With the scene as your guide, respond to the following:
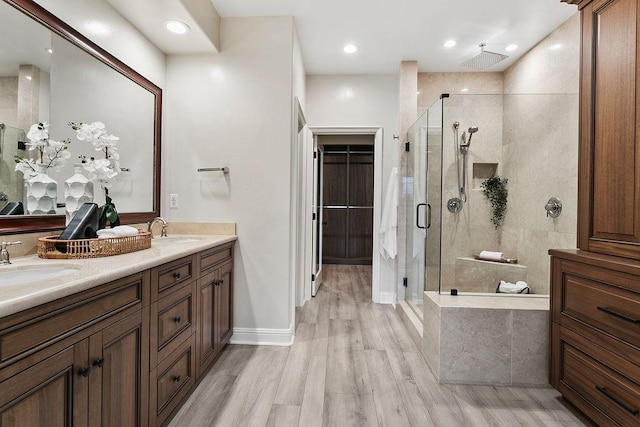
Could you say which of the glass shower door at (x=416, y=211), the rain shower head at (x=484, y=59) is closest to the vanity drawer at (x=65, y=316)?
the glass shower door at (x=416, y=211)

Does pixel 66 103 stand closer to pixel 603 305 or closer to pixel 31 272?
pixel 31 272

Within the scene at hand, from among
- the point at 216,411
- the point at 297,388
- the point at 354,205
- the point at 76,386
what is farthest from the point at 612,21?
the point at 354,205

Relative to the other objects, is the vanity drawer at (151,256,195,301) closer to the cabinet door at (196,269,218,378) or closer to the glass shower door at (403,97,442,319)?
the cabinet door at (196,269,218,378)

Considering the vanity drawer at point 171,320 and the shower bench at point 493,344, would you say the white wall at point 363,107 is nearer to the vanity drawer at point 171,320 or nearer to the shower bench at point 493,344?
the shower bench at point 493,344

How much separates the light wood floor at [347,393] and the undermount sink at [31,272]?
3.10 ft

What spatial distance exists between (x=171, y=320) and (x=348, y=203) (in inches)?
192

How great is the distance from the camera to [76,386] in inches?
38.2

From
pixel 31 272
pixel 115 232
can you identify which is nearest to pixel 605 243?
pixel 115 232

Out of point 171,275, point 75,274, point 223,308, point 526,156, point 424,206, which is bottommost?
point 223,308

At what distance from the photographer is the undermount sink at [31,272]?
117 centimetres

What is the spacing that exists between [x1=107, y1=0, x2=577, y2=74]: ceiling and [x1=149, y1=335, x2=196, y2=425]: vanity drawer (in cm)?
204

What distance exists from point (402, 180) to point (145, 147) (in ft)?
8.13

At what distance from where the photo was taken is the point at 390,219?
3.56 meters

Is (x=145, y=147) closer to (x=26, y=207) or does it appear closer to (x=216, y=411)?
(x=26, y=207)
